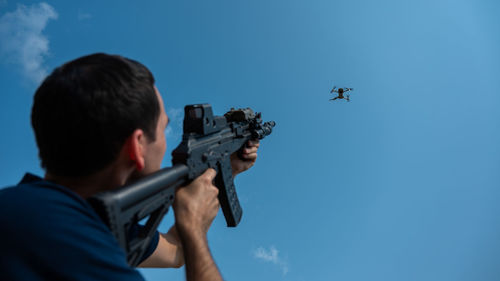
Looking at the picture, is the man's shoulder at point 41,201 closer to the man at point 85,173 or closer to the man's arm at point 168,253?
the man at point 85,173

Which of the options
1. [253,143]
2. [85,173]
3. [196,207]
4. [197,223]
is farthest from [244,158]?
[85,173]

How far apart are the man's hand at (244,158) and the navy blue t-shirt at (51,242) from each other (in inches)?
149

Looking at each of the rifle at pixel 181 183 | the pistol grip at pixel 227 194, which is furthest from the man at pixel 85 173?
the pistol grip at pixel 227 194

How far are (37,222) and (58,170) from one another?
544 millimetres

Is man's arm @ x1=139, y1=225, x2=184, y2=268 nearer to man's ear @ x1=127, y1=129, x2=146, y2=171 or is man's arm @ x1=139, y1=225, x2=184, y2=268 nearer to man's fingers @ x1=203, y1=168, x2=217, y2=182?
man's fingers @ x1=203, y1=168, x2=217, y2=182

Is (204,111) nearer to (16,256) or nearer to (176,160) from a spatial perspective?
(176,160)

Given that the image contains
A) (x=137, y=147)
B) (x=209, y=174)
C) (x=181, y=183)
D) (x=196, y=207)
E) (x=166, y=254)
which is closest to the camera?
(x=137, y=147)

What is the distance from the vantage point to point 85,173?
2.06 m

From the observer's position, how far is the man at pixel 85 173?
60.2 inches

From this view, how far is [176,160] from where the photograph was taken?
10.3 ft

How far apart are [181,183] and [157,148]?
0.60m

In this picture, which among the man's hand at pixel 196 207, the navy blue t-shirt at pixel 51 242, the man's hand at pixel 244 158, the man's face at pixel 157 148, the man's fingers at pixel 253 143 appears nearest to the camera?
the navy blue t-shirt at pixel 51 242

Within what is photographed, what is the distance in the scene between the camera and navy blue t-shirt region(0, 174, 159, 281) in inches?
58.9

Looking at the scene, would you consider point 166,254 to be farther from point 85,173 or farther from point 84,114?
point 84,114
